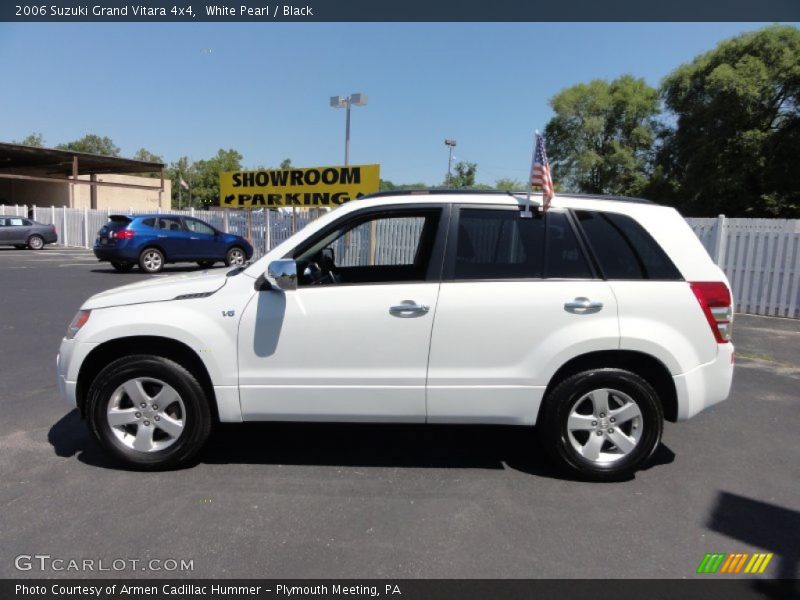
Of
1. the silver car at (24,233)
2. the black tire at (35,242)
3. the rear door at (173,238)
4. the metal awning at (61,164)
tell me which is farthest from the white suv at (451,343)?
the metal awning at (61,164)

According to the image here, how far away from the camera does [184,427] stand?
373cm

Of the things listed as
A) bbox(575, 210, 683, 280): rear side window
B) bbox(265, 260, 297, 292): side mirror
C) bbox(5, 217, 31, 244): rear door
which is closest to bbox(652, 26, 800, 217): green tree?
bbox(575, 210, 683, 280): rear side window

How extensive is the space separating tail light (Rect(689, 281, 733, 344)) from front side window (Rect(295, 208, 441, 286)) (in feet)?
5.78

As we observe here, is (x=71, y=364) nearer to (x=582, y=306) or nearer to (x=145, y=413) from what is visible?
(x=145, y=413)

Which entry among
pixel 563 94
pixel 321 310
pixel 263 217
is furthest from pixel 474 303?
pixel 563 94

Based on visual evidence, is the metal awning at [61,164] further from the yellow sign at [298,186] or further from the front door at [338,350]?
the front door at [338,350]

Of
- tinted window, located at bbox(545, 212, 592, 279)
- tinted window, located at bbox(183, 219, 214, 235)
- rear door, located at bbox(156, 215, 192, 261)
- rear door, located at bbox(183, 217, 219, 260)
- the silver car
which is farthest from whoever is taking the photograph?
the silver car

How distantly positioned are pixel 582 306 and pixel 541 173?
3.06 feet

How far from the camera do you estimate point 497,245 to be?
3.87 metres

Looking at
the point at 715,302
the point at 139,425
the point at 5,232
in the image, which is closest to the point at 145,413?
the point at 139,425

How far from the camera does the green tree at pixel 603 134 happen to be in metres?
43.8

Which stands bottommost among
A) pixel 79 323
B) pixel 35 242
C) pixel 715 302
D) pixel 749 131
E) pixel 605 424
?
pixel 35 242

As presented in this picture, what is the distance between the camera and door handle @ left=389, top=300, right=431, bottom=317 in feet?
12.0

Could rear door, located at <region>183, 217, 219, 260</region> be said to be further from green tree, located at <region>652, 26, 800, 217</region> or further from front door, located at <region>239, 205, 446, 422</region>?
green tree, located at <region>652, 26, 800, 217</region>
